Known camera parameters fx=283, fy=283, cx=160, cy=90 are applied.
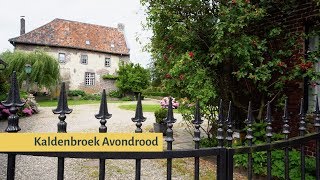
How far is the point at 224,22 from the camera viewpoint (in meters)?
5.16

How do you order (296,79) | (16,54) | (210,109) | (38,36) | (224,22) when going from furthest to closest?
(38,36) < (16,54) < (210,109) < (296,79) < (224,22)

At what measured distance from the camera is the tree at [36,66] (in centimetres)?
2633

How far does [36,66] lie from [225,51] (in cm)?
2454

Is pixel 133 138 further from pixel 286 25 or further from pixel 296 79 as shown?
pixel 286 25

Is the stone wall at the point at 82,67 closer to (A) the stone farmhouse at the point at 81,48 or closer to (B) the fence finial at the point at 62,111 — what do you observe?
(A) the stone farmhouse at the point at 81,48

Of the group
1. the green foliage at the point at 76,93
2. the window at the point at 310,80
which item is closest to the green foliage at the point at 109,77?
the green foliage at the point at 76,93

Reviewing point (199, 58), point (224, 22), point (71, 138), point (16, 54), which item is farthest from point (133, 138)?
point (16, 54)

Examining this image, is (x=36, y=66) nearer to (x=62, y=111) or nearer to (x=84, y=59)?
(x=84, y=59)

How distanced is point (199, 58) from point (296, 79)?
1.96m

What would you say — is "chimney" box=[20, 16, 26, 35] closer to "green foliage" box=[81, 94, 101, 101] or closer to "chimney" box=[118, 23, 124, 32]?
"green foliage" box=[81, 94, 101, 101]

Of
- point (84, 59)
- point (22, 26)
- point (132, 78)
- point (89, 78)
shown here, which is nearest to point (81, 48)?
point (84, 59)

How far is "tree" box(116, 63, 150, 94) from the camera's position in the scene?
104 feet

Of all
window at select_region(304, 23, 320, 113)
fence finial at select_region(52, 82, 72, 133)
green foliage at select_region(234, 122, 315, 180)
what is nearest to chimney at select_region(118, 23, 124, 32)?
window at select_region(304, 23, 320, 113)

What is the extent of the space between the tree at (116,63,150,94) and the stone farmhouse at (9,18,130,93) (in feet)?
7.81
